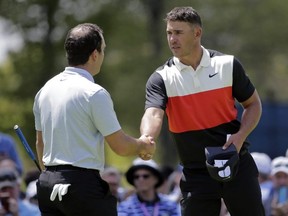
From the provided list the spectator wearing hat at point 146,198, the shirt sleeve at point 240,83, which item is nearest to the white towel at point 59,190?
the shirt sleeve at point 240,83

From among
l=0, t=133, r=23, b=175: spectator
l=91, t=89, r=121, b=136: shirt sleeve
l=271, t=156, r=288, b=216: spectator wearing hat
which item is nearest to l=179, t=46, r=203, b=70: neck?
l=91, t=89, r=121, b=136: shirt sleeve

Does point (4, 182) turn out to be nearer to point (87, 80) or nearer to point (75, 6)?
point (87, 80)

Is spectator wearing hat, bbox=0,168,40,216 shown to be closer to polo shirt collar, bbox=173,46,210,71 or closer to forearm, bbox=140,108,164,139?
forearm, bbox=140,108,164,139

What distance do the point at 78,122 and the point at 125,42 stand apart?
2573 centimetres

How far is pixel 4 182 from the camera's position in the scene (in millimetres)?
10703

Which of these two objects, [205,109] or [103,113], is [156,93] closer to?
[205,109]

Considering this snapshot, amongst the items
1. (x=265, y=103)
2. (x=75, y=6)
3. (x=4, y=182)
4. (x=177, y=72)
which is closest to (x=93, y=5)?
(x=75, y=6)

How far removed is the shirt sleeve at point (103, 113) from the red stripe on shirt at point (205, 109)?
109 cm

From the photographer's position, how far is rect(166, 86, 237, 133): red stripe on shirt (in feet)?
25.9

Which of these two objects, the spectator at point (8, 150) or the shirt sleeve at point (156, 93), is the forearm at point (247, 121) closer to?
the shirt sleeve at point (156, 93)

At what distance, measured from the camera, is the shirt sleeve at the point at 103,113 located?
6.92 meters

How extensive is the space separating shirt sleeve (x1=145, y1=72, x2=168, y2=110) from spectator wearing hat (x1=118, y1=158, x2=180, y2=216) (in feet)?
9.90

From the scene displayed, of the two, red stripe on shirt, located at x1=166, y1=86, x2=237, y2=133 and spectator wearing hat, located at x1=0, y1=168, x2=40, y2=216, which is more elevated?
red stripe on shirt, located at x1=166, y1=86, x2=237, y2=133

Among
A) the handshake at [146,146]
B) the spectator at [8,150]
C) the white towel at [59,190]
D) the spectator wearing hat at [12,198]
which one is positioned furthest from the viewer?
the spectator at [8,150]
